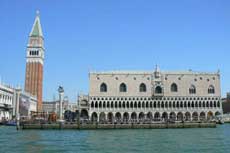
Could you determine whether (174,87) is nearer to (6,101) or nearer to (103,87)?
(103,87)

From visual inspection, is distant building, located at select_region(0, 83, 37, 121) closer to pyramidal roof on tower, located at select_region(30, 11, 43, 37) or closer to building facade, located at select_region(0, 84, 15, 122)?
building facade, located at select_region(0, 84, 15, 122)

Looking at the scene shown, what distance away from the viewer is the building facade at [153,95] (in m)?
88.6

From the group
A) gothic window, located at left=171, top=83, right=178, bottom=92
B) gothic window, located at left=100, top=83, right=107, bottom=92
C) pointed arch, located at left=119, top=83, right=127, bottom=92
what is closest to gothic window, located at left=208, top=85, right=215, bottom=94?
gothic window, located at left=171, top=83, right=178, bottom=92

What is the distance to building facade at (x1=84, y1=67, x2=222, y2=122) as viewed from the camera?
291 feet

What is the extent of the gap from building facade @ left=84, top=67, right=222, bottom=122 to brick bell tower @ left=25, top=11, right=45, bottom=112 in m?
32.9

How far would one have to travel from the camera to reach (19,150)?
27.3m

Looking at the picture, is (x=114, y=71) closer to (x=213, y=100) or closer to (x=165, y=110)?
(x=165, y=110)

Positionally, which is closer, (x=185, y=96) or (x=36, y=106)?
(x=185, y=96)

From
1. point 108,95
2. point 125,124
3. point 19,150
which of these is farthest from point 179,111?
point 19,150

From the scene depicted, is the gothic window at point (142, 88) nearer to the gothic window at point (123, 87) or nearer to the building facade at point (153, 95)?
the building facade at point (153, 95)

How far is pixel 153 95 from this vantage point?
Answer: 291 feet

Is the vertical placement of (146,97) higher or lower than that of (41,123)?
higher

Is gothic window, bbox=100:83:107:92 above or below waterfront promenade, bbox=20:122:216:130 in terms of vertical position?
above

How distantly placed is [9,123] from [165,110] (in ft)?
124
